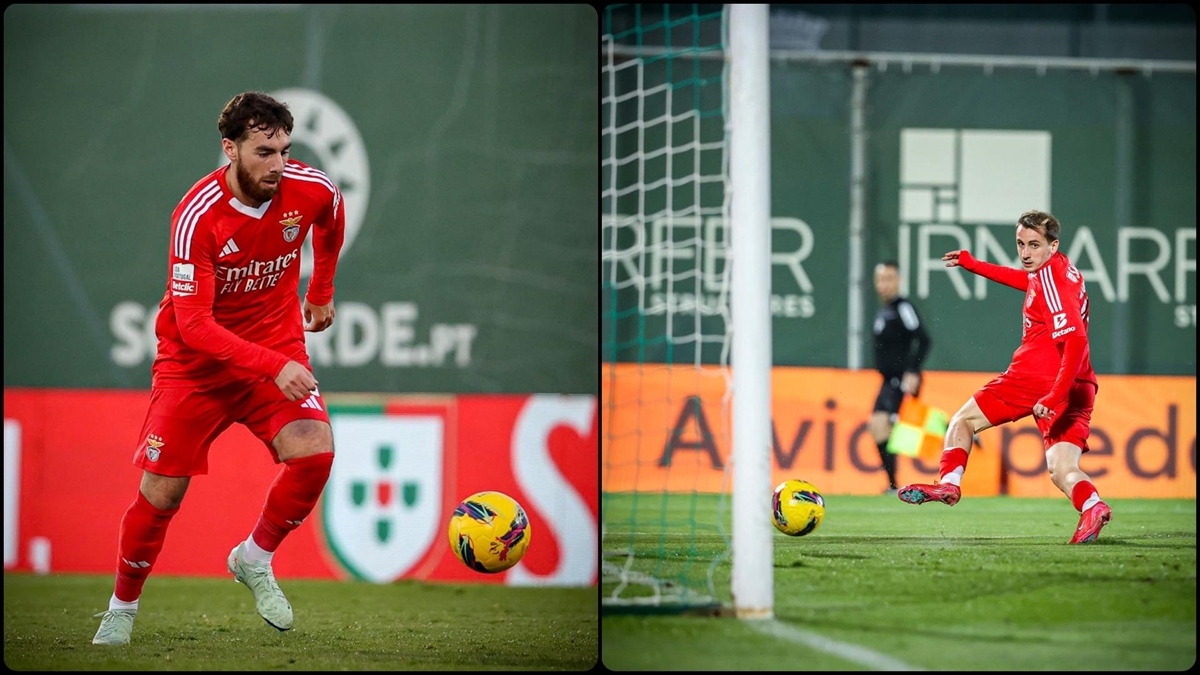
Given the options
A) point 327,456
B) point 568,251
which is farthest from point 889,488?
point 568,251

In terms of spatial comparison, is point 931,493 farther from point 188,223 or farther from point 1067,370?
point 188,223

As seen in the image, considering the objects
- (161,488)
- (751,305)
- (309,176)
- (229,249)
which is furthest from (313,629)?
(751,305)

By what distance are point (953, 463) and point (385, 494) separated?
12.0ft

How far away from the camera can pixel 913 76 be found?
754cm

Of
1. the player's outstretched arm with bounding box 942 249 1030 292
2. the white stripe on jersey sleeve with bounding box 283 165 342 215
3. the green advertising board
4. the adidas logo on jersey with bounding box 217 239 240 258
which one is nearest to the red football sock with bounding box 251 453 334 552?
the adidas logo on jersey with bounding box 217 239 240 258

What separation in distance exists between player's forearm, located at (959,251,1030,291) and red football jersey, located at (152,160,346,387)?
5.58 feet

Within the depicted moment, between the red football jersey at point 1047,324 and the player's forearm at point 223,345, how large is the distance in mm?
1825

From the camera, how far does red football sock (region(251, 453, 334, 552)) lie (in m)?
3.36

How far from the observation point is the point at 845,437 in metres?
5.41

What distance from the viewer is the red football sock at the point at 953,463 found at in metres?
2.98

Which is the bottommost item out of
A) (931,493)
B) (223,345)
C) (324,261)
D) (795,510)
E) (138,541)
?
(138,541)

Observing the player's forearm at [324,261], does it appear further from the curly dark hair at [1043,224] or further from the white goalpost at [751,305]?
the curly dark hair at [1043,224]

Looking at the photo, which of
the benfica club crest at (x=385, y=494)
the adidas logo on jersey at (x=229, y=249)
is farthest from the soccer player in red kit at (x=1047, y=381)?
the benfica club crest at (x=385, y=494)

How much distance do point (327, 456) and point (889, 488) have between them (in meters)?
1.57
